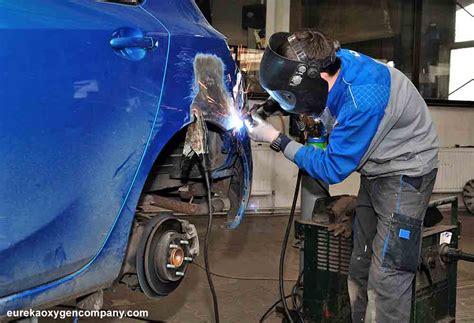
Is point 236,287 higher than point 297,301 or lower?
lower

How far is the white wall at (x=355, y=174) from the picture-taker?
7859 millimetres

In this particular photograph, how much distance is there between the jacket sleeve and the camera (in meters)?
2.67

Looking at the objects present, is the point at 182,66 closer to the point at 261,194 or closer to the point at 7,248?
the point at 7,248

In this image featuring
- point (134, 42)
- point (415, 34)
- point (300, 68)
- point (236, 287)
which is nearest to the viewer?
point (134, 42)

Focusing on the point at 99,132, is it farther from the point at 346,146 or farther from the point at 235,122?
the point at 346,146

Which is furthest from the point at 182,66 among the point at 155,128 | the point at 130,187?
the point at 130,187

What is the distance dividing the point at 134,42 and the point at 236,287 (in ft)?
9.73

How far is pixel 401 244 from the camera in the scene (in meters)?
2.93

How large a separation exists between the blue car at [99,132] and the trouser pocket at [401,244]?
3.04 feet

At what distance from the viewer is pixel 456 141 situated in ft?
29.9

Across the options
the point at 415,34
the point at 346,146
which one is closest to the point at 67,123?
the point at 346,146

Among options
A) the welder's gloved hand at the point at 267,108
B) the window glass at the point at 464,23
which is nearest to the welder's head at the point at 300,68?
the welder's gloved hand at the point at 267,108

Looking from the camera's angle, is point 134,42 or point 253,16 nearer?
point 134,42

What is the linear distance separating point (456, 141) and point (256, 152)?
351 cm
